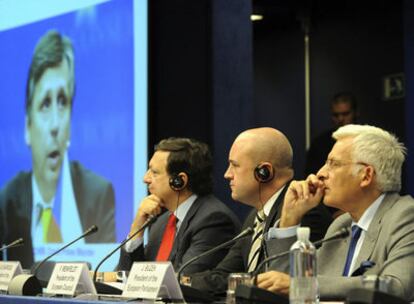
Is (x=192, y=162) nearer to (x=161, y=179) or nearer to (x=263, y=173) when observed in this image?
(x=161, y=179)

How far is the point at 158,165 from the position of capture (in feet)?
15.3

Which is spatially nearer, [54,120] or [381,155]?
[381,155]

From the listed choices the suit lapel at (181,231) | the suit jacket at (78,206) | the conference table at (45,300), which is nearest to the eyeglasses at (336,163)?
the conference table at (45,300)

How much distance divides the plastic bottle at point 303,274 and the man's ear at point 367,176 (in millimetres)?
761

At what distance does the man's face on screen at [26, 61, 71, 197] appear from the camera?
5934 mm

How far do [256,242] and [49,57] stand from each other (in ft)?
8.58

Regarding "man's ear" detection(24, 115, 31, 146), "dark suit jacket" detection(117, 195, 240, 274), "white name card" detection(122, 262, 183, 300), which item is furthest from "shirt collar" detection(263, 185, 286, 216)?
"man's ear" detection(24, 115, 31, 146)

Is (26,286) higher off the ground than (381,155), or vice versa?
(381,155)

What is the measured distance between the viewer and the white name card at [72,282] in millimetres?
3322

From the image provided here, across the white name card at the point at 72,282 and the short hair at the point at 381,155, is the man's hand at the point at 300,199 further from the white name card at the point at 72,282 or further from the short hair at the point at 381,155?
the white name card at the point at 72,282

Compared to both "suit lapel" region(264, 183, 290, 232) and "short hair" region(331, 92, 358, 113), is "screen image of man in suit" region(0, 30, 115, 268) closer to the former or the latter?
"short hair" region(331, 92, 358, 113)

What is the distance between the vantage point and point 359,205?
341cm

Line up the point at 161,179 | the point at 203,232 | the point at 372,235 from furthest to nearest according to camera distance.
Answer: the point at 161,179, the point at 203,232, the point at 372,235

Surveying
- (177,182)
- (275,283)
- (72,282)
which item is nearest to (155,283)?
(275,283)
